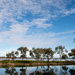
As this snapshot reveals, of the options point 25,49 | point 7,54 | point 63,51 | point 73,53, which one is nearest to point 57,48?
point 63,51

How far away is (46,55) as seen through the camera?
403ft

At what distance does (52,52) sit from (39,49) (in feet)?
65.2

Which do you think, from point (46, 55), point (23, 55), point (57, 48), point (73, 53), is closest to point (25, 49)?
point (23, 55)

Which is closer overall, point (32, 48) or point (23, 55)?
point (32, 48)

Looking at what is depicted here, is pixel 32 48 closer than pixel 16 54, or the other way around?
pixel 32 48

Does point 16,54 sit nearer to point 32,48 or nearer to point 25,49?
point 25,49

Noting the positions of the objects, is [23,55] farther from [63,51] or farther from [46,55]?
[63,51]

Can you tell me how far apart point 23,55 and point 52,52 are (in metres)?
31.7

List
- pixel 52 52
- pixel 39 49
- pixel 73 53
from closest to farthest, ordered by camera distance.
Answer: pixel 39 49
pixel 52 52
pixel 73 53

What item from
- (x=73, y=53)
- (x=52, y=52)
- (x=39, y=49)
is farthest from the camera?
(x=73, y=53)

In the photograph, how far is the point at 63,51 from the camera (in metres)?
124

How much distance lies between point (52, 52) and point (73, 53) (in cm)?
2854

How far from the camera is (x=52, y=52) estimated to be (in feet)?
397

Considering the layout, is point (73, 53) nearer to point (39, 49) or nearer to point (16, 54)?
point (39, 49)
